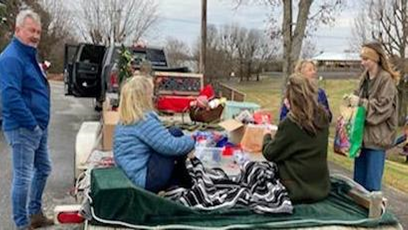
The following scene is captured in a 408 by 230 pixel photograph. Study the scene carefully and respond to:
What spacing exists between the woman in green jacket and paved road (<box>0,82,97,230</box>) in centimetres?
207

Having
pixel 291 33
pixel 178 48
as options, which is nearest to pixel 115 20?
pixel 178 48

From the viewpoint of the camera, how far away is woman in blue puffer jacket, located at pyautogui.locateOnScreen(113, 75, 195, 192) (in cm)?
388

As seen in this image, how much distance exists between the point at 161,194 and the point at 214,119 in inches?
102

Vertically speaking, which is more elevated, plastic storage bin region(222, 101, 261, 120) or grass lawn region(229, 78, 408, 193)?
plastic storage bin region(222, 101, 261, 120)

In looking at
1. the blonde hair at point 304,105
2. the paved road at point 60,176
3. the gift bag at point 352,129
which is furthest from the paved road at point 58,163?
the gift bag at point 352,129

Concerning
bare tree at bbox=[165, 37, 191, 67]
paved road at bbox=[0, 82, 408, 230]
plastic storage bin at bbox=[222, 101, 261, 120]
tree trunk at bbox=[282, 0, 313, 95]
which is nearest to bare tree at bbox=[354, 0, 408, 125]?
bare tree at bbox=[165, 37, 191, 67]

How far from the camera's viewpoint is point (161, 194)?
3.86 m

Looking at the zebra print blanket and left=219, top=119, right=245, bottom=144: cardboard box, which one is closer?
the zebra print blanket

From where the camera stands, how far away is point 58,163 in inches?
331

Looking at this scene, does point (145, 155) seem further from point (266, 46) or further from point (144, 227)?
point (266, 46)

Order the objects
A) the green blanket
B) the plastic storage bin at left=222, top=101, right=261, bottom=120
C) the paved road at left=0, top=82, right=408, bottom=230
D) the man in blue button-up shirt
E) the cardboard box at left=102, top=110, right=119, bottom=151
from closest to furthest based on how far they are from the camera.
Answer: the green blanket < the man in blue button-up shirt < the cardboard box at left=102, top=110, right=119, bottom=151 < the paved road at left=0, top=82, right=408, bottom=230 < the plastic storage bin at left=222, top=101, right=261, bottom=120

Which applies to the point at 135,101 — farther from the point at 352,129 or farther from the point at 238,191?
the point at 352,129

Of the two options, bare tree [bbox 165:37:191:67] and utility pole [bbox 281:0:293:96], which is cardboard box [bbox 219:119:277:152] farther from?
bare tree [bbox 165:37:191:67]

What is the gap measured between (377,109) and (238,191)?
1.57 meters
